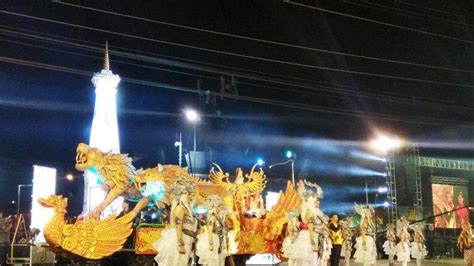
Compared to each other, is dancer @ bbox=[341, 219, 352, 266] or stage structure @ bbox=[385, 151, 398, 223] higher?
stage structure @ bbox=[385, 151, 398, 223]

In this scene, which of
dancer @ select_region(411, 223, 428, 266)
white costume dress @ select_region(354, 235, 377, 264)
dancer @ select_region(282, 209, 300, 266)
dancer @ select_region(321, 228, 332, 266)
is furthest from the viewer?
dancer @ select_region(411, 223, 428, 266)

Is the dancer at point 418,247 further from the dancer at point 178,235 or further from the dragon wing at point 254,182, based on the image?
the dancer at point 178,235

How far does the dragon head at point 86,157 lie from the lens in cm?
1160

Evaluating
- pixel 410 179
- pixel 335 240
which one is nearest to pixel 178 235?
pixel 335 240

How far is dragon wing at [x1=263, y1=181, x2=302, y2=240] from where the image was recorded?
14.7 m

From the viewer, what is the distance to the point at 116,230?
11.3m

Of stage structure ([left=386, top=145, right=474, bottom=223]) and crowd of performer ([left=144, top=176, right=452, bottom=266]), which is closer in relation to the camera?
crowd of performer ([left=144, top=176, right=452, bottom=266])

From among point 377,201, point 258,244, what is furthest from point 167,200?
point 377,201

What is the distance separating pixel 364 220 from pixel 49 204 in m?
9.54

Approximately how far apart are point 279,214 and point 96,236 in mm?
5625

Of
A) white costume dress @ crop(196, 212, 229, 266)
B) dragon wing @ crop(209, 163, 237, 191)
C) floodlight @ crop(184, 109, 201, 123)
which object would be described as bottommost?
white costume dress @ crop(196, 212, 229, 266)

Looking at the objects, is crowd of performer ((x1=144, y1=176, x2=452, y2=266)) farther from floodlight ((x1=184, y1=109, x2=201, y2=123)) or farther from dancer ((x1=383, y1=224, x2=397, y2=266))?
floodlight ((x1=184, y1=109, x2=201, y2=123))

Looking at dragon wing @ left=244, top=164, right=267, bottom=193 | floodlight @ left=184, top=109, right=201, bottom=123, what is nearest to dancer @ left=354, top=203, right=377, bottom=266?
dragon wing @ left=244, top=164, right=267, bottom=193

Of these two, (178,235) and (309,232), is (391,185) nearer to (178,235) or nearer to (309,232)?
(309,232)
